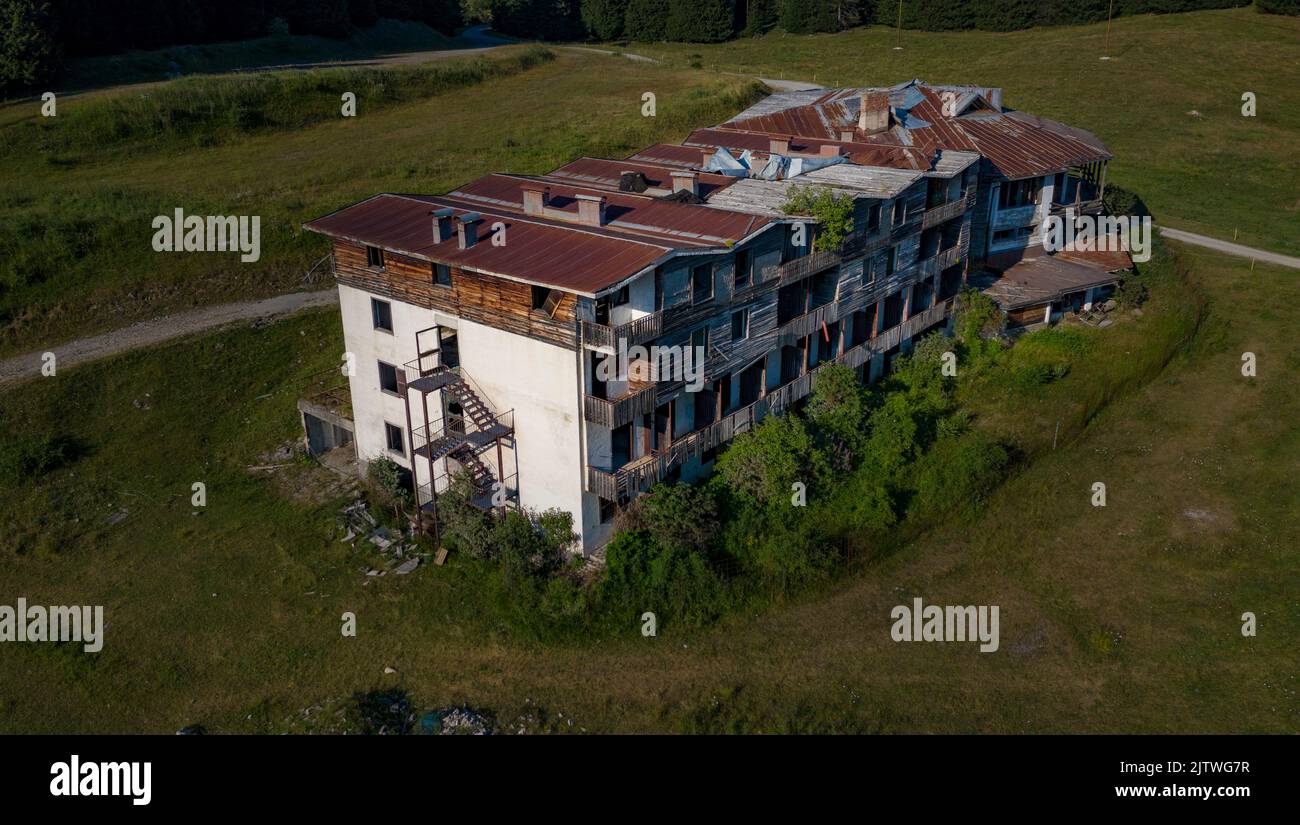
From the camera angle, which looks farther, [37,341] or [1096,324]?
[1096,324]

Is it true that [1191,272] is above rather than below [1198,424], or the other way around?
above

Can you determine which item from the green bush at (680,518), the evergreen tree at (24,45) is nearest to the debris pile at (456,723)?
the green bush at (680,518)

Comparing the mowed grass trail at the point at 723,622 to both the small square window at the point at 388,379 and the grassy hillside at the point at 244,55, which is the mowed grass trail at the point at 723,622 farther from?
the grassy hillside at the point at 244,55

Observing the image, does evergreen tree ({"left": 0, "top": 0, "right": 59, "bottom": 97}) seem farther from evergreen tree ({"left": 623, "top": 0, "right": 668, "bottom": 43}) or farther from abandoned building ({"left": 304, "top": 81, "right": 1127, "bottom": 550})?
evergreen tree ({"left": 623, "top": 0, "right": 668, "bottom": 43})

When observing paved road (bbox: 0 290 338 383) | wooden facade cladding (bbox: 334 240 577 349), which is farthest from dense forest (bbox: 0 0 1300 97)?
wooden facade cladding (bbox: 334 240 577 349)
